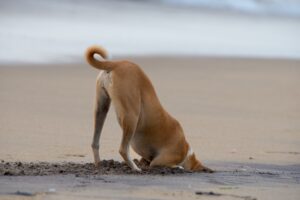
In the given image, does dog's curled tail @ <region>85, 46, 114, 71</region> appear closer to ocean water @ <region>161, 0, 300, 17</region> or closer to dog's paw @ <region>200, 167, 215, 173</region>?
dog's paw @ <region>200, 167, 215, 173</region>

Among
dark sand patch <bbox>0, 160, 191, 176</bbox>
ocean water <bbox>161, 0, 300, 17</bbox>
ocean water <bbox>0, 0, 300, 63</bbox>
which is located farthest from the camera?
ocean water <bbox>161, 0, 300, 17</bbox>

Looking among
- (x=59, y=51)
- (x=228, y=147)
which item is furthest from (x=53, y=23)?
(x=228, y=147)

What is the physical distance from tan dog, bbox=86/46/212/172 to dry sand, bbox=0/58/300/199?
0.97 ft

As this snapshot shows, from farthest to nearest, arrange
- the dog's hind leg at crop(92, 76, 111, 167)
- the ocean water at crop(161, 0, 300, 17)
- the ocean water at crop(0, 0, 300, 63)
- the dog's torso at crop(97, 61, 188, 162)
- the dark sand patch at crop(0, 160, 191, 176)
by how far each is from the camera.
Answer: the ocean water at crop(161, 0, 300, 17)
the ocean water at crop(0, 0, 300, 63)
the dog's hind leg at crop(92, 76, 111, 167)
the dog's torso at crop(97, 61, 188, 162)
the dark sand patch at crop(0, 160, 191, 176)

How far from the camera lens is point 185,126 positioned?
10.1 m

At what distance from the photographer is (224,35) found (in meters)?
18.3

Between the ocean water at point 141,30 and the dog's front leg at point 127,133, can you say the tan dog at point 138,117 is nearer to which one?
the dog's front leg at point 127,133

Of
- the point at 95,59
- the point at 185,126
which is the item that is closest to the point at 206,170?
the point at 95,59

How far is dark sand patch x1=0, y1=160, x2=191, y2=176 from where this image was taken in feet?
23.1

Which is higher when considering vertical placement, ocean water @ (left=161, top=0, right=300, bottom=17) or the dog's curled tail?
ocean water @ (left=161, top=0, right=300, bottom=17)

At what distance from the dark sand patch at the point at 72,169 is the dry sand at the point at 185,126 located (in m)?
0.19

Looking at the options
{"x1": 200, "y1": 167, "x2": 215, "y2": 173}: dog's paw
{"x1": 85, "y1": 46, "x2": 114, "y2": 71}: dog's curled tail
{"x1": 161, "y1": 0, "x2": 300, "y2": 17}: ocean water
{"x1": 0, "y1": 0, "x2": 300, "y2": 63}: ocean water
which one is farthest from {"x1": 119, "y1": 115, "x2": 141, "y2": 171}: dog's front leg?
{"x1": 161, "y1": 0, "x2": 300, "y2": 17}: ocean water

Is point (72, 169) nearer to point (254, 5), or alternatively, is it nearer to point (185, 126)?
point (185, 126)

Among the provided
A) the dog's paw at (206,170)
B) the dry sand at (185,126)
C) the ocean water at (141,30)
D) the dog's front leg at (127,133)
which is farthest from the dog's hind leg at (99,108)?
the ocean water at (141,30)
